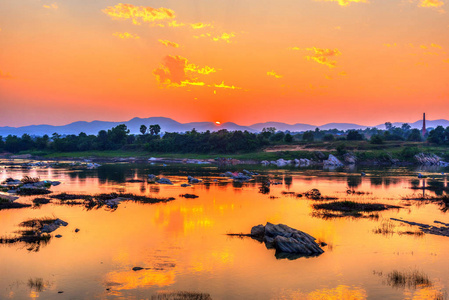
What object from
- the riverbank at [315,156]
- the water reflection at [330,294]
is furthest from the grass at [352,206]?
the riverbank at [315,156]

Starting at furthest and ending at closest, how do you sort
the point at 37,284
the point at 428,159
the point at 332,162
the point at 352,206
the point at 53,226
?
the point at 428,159
the point at 332,162
the point at 352,206
the point at 53,226
the point at 37,284

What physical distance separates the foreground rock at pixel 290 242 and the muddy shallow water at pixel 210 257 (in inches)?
34.5

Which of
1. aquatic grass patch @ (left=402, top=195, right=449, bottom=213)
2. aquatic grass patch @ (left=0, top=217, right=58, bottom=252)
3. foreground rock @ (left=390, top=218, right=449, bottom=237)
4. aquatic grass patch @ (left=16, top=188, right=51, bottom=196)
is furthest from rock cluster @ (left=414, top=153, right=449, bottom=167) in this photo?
aquatic grass patch @ (left=0, top=217, right=58, bottom=252)

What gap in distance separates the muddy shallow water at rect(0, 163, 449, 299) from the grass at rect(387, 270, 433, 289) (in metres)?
0.17

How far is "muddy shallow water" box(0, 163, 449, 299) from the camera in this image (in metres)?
21.2

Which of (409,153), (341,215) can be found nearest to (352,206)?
(341,215)

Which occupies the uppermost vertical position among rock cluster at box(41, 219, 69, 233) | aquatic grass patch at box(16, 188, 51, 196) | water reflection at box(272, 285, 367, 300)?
aquatic grass patch at box(16, 188, 51, 196)

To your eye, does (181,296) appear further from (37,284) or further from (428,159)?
(428,159)

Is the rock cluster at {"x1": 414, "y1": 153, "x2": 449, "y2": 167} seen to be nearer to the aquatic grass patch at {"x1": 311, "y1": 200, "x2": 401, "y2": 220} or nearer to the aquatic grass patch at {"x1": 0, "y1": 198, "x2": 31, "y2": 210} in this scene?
the aquatic grass patch at {"x1": 311, "y1": 200, "x2": 401, "y2": 220}

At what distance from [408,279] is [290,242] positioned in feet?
27.3

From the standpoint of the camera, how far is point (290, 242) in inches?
1115

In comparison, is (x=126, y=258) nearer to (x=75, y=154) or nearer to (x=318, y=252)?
(x=318, y=252)

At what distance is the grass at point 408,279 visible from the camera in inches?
877

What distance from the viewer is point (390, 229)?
3494 centimetres
